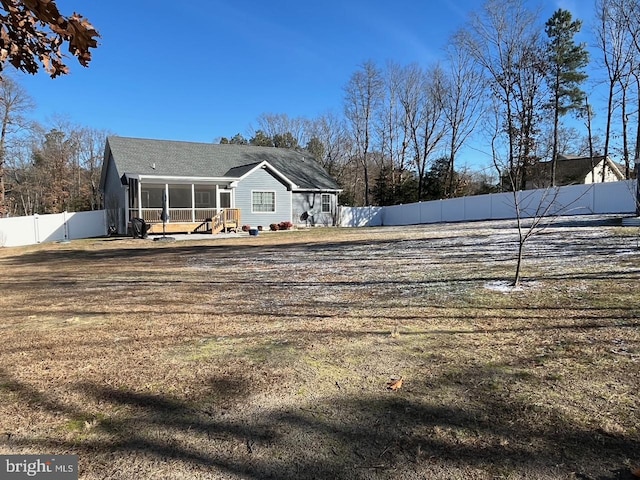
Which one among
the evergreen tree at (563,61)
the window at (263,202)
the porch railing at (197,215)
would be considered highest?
the evergreen tree at (563,61)

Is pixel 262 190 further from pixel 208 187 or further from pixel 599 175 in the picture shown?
pixel 599 175

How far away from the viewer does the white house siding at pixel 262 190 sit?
23750 millimetres

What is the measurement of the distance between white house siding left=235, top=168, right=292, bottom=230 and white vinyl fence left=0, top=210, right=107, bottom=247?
7761mm

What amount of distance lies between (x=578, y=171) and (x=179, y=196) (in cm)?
3213

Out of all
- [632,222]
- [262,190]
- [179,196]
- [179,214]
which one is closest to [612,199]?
[632,222]

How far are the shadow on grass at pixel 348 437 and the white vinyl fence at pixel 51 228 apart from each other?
20.1 m

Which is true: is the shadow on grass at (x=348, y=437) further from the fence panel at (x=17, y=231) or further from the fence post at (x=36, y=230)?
the fence post at (x=36, y=230)

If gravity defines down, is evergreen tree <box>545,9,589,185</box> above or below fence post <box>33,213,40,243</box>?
above

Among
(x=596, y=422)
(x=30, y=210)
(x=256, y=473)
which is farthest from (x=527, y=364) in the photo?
(x=30, y=210)

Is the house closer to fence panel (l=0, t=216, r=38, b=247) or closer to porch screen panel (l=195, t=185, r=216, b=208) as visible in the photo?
porch screen panel (l=195, t=185, r=216, b=208)

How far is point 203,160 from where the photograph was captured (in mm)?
24875

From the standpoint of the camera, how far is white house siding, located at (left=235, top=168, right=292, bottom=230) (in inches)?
935

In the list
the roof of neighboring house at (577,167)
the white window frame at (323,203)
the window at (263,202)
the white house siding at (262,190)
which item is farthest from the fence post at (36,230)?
the roof of neighboring house at (577,167)

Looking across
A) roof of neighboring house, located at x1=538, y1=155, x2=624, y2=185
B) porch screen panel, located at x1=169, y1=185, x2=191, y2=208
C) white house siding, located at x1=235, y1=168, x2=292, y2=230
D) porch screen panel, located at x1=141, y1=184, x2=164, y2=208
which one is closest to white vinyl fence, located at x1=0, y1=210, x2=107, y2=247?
porch screen panel, located at x1=141, y1=184, x2=164, y2=208
